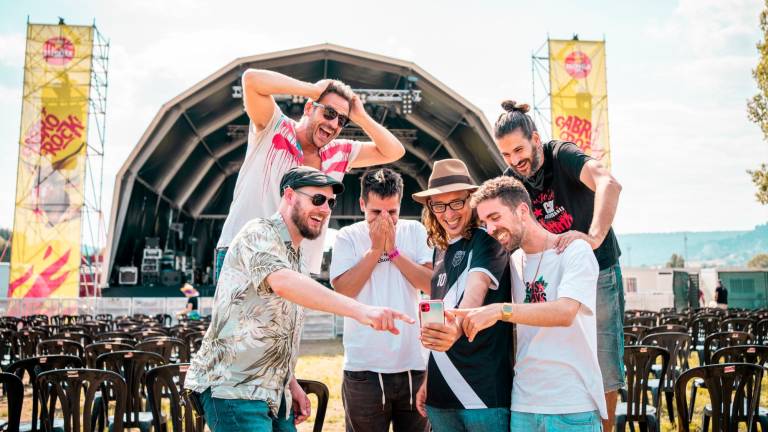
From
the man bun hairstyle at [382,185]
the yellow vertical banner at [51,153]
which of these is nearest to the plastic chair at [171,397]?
the man bun hairstyle at [382,185]

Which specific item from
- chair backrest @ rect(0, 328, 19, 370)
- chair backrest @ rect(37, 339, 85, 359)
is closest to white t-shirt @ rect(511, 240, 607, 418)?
chair backrest @ rect(37, 339, 85, 359)

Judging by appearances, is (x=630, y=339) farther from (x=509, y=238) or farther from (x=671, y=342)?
(x=509, y=238)

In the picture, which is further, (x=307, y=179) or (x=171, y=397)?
(x=171, y=397)

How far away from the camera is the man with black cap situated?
6.50ft

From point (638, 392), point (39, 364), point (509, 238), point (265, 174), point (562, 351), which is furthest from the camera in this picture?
point (39, 364)

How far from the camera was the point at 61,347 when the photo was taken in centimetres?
Answer: 643

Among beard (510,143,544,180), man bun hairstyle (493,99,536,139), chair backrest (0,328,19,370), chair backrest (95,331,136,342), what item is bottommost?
chair backrest (0,328,19,370)

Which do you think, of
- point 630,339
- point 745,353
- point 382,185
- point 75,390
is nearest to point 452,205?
point 382,185

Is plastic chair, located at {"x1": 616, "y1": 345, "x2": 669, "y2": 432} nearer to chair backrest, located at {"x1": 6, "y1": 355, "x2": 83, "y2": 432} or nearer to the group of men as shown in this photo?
the group of men

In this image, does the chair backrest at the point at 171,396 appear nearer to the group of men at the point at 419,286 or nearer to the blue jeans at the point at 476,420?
the group of men at the point at 419,286

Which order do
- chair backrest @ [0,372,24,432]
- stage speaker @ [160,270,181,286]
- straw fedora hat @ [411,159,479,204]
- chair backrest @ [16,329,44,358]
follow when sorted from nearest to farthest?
straw fedora hat @ [411,159,479,204], chair backrest @ [0,372,24,432], chair backrest @ [16,329,44,358], stage speaker @ [160,270,181,286]

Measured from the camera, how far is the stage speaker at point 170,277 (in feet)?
69.4

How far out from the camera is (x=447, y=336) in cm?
207

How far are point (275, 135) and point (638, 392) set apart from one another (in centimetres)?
354
